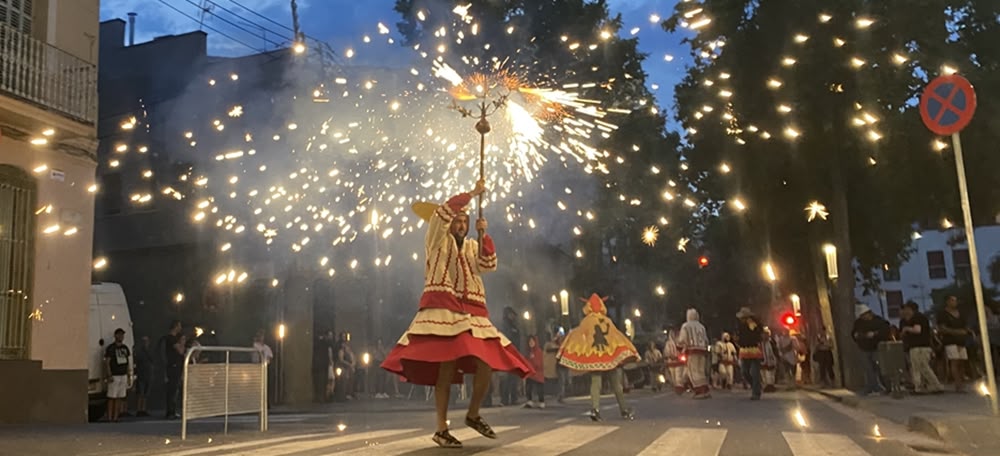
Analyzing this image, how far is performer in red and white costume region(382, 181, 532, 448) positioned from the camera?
7.10 metres

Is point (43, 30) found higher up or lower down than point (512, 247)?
higher up

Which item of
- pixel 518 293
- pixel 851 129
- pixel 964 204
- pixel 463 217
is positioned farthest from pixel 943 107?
pixel 518 293

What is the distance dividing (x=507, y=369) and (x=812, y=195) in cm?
1661

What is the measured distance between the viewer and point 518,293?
3080 centimetres

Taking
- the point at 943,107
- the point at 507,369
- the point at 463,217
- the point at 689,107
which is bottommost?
the point at 507,369

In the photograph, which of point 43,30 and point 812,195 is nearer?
point 43,30

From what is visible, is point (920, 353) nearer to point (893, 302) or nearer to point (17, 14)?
point (17, 14)

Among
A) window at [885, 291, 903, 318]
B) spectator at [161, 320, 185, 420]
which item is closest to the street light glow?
spectator at [161, 320, 185, 420]

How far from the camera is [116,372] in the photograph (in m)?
15.6

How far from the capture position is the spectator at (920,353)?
15289 millimetres

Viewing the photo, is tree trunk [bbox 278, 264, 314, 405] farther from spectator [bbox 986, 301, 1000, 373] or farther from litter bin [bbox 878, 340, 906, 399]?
spectator [bbox 986, 301, 1000, 373]

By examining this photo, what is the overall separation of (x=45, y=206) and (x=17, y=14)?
10.4 ft

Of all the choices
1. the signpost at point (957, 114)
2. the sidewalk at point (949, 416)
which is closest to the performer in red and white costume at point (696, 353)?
the sidewalk at point (949, 416)

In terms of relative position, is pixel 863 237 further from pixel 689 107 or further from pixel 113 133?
pixel 113 133
